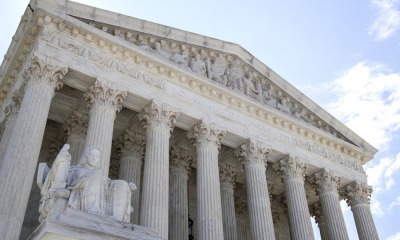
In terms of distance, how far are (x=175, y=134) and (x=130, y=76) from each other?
4.60 meters

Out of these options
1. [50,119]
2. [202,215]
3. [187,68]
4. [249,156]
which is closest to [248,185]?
[249,156]

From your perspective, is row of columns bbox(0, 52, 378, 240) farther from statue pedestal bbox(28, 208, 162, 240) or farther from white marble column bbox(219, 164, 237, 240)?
statue pedestal bbox(28, 208, 162, 240)

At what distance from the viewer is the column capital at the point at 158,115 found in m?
18.3

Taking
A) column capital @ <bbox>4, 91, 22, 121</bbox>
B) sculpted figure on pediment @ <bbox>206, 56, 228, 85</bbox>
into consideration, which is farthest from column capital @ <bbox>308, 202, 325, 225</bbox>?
column capital @ <bbox>4, 91, 22, 121</bbox>

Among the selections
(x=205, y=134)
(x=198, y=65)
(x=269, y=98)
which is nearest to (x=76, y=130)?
(x=205, y=134)

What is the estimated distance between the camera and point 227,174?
2352 cm

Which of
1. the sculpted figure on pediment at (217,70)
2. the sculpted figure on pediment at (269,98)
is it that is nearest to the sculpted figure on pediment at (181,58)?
the sculpted figure on pediment at (217,70)

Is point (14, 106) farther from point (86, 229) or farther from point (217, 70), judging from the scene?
point (86, 229)

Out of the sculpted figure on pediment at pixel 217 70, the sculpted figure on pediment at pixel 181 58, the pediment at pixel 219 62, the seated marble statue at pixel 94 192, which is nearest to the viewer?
the seated marble statue at pixel 94 192

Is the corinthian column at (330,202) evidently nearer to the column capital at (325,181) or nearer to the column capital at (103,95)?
the column capital at (325,181)

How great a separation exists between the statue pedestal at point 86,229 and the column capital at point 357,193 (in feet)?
66.2

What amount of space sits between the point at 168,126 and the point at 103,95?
304 centimetres

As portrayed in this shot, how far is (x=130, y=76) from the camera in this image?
60.8 feet

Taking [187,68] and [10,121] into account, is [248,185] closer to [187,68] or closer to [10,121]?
[187,68]
